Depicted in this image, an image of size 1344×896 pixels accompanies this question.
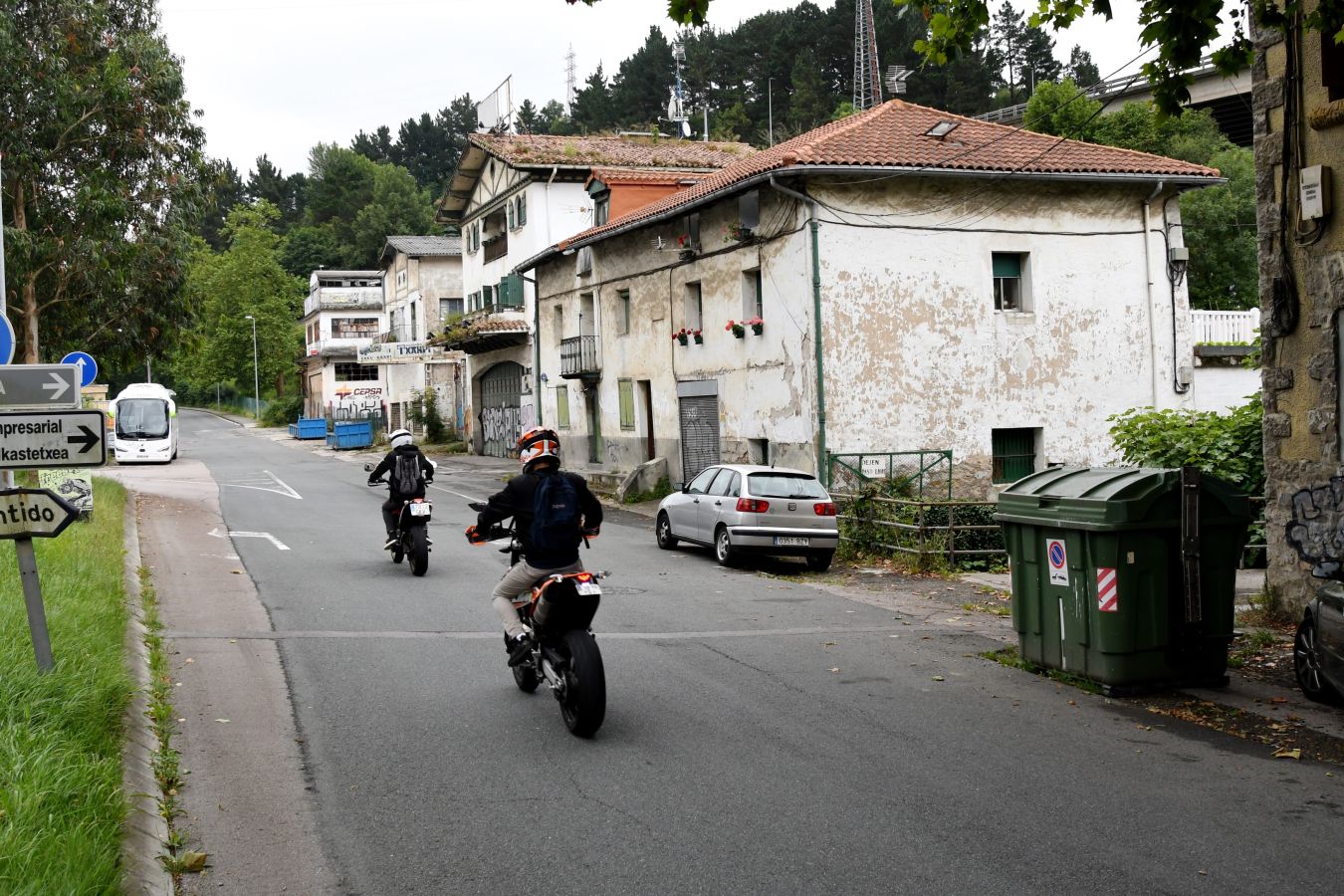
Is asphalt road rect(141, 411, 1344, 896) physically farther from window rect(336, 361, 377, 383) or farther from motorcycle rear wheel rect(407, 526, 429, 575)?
window rect(336, 361, 377, 383)

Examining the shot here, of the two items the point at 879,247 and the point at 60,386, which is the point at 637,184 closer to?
the point at 879,247

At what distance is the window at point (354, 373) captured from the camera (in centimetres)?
7969

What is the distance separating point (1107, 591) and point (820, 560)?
9079 mm

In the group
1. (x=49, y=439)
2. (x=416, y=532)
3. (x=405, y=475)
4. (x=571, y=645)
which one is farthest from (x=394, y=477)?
(x=571, y=645)

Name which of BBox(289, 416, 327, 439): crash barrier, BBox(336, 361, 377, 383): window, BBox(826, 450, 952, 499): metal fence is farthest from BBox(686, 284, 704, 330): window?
BBox(336, 361, 377, 383): window

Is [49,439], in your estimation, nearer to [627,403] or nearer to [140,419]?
[627,403]

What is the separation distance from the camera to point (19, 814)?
4.93 m

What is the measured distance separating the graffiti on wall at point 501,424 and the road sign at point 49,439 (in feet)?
118

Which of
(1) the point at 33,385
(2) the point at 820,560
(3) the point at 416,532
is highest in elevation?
(1) the point at 33,385

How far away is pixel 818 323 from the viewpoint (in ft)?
74.9

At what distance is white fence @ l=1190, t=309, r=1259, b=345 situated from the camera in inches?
1066

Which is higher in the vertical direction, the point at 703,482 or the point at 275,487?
the point at 703,482

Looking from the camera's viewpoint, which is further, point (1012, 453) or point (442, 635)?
point (1012, 453)

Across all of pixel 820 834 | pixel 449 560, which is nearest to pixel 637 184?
pixel 449 560
